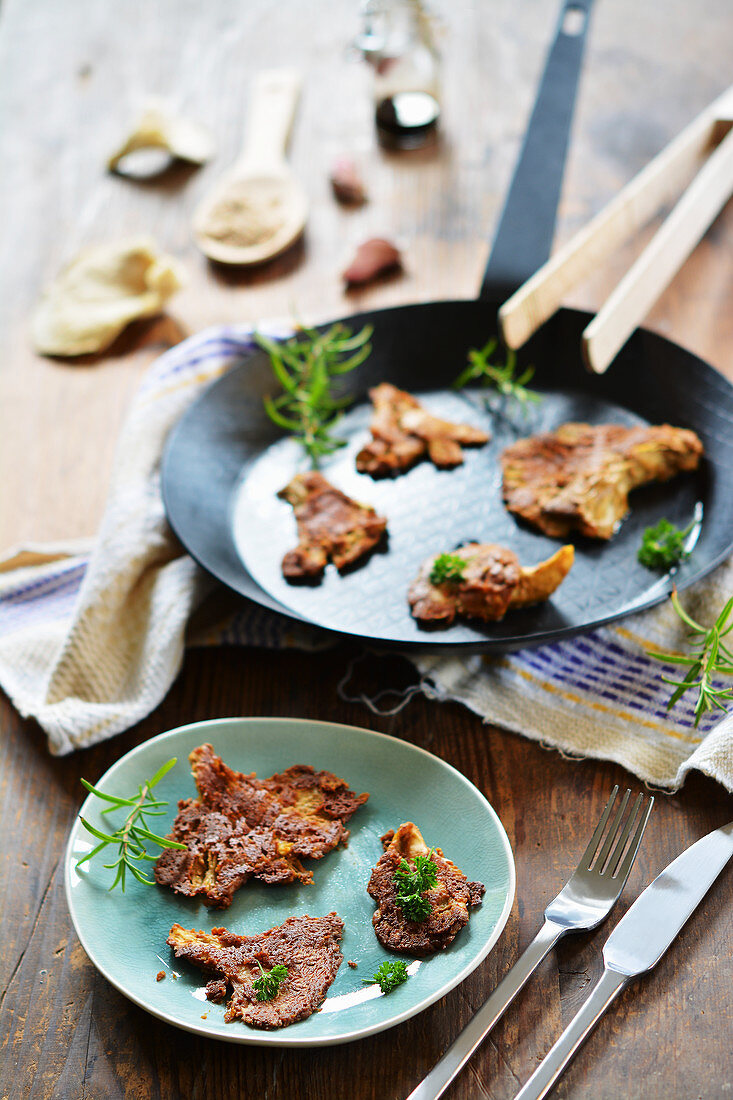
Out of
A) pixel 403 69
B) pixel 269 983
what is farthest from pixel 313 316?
pixel 269 983

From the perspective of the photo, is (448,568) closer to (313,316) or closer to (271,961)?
(271,961)

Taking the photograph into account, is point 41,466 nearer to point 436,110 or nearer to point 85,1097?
point 85,1097

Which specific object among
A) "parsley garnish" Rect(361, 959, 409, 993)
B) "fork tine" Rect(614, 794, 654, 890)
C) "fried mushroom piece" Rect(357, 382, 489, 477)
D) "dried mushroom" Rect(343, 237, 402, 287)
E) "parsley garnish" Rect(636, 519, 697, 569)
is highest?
"dried mushroom" Rect(343, 237, 402, 287)

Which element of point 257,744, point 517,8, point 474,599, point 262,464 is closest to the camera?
point 257,744

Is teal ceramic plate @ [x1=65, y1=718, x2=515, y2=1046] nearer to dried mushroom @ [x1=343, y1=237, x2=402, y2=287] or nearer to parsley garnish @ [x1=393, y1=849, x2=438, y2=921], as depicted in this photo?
parsley garnish @ [x1=393, y1=849, x2=438, y2=921]

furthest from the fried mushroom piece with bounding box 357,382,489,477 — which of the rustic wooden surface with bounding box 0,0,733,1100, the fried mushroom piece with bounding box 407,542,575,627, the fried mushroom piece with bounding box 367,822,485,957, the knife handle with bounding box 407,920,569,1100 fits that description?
the knife handle with bounding box 407,920,569,1100

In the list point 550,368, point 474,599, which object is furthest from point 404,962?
point 550,368
